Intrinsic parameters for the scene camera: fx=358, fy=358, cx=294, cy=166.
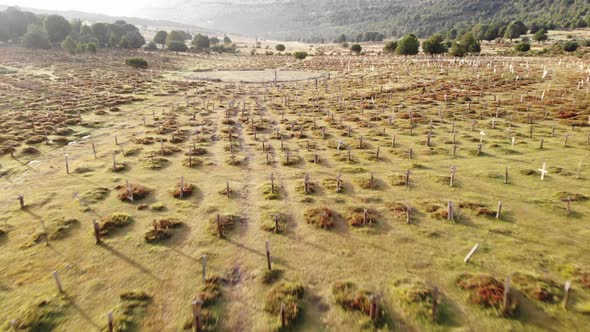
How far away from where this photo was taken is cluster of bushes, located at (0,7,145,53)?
124m

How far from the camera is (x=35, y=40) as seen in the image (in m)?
124

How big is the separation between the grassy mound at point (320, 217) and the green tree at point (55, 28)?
160 meters

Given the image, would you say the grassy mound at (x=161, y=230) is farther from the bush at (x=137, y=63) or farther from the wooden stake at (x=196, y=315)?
the bush at (x=137, y=63)

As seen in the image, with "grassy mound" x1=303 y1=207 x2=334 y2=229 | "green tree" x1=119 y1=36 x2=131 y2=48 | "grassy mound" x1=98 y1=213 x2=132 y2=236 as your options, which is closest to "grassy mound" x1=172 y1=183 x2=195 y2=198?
"grassy mound" x1=98 y1=213 x2=132 y2=236

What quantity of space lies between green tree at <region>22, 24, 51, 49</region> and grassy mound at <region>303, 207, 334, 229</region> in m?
144

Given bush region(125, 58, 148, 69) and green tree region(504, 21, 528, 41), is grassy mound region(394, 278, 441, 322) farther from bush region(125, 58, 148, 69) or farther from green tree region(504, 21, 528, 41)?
green tree region(504, 21, 528, 41)

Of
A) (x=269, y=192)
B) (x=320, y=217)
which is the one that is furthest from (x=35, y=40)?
(x=320, y=217)

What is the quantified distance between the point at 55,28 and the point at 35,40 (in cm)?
2042

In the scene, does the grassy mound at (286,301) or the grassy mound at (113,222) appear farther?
the grassy mound at (113,222)

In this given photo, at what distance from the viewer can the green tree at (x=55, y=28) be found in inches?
5463

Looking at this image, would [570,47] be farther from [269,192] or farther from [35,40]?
[35,40]

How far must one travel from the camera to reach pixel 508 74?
220 ft

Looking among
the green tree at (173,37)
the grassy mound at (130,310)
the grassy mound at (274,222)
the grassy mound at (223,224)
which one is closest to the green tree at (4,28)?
the green tree at (173,37)

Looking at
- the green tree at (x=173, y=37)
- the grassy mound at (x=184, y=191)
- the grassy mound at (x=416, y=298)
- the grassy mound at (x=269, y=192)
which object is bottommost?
the grassy mound at (x=416, y=298)
